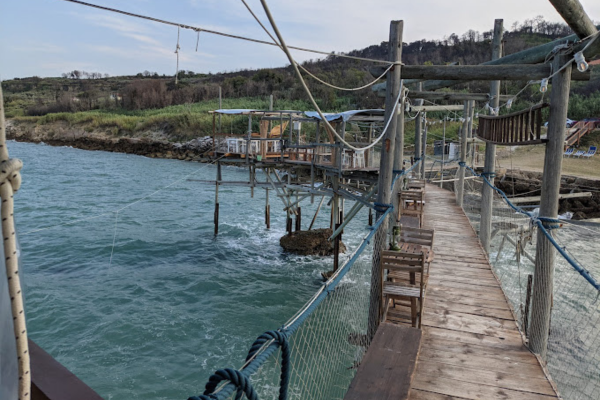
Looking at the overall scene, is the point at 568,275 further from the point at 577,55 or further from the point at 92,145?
the point at 92,145

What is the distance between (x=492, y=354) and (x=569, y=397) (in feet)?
14.5

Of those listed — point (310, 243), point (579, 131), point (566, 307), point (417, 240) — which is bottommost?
point (566, 307)

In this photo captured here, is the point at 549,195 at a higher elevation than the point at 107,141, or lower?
lower

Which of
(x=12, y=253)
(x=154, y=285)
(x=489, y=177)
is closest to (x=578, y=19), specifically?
(x=12, y=253)

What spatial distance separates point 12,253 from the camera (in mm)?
826

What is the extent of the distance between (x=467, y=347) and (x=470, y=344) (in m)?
0.07

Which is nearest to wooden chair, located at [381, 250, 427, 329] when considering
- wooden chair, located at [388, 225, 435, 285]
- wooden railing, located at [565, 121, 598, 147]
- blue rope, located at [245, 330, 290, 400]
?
wooden chair, located at [388, 225, 435, 285]

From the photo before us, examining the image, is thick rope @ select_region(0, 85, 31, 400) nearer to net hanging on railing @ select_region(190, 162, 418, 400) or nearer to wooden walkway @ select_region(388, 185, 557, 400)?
net hanging on railing @ select_region(190, 162, 418, 400)

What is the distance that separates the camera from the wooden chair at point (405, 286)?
4516mm

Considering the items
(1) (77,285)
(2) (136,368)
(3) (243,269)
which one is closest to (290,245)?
(3) (243,269)

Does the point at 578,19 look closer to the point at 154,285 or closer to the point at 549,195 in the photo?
the point at 549,195

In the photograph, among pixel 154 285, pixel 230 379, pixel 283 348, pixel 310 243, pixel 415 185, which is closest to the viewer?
pixel 230 379

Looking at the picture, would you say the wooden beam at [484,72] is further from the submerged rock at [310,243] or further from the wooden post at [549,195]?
the submerged rock at [310,243]

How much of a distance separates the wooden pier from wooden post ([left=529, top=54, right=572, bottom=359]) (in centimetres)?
24
